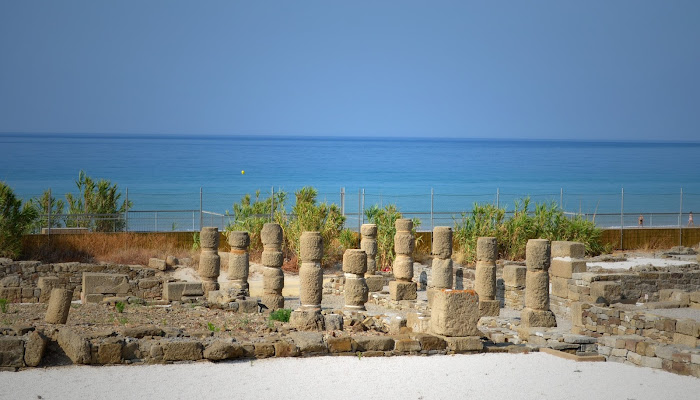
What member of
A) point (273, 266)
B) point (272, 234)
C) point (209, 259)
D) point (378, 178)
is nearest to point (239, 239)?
point (209, 259)

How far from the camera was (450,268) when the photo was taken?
2189 centimetres

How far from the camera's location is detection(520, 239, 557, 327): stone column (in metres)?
18.6

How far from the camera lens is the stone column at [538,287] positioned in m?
18.6

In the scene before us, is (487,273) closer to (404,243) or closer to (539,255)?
(539,255)

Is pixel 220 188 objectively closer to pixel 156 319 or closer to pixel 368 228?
pixel 368 228

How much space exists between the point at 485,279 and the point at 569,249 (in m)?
2.03

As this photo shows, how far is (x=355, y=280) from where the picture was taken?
2017 centimetres

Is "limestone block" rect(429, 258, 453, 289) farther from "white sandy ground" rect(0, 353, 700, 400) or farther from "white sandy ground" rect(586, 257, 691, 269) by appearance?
"white sandy ground" rect(0, 353, 700, 400)

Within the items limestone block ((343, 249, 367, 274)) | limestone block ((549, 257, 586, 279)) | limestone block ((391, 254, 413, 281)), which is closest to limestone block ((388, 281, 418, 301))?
limestone block ((391, 254, 413, 281))

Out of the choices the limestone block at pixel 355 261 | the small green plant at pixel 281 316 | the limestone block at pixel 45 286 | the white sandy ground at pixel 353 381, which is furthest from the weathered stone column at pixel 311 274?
the white sandy ground at pixel 353 381

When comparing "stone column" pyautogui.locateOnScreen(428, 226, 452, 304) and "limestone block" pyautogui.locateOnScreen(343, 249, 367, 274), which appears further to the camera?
"stone column" pyautogui.locateOnScreen(428, 226, 452, 304)

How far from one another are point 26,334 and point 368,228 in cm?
1243

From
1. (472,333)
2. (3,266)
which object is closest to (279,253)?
(3,266)

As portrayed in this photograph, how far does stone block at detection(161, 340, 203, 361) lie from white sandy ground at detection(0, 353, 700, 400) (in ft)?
0.58
